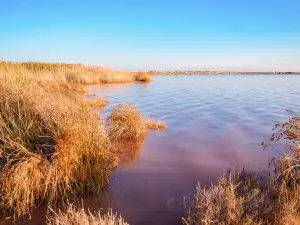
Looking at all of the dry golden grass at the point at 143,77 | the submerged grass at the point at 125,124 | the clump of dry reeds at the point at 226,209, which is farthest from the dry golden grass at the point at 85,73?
the clump of dry reeds at the point at 226,209

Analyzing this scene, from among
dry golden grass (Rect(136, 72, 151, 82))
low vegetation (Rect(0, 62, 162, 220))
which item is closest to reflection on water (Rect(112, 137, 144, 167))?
low vegetation (Rect(0, 62, 162, 220))

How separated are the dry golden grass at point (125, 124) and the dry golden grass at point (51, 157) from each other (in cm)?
336

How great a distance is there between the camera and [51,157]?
16.1ft

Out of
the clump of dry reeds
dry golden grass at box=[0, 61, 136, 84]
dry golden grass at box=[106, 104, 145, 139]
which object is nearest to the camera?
the clump of dry reeds

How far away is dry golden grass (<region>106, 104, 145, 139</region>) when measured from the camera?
31.3 ft

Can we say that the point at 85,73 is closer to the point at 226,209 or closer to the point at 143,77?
the point at 143,77

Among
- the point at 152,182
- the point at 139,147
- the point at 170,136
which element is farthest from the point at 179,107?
the point at 152,182

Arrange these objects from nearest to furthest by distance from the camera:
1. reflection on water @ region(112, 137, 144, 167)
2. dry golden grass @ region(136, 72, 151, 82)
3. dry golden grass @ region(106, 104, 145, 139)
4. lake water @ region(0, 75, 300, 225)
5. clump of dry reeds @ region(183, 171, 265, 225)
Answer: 1. clump of dry reeds @ region(183, 171, 265, 225)
2. lake water @ region(0, 75, 300, 225)
3. reflection on water @ region(112, 137, 144, 167)
4. dry golden grass @ region(106, 104, 145, 139)
5. dry golden grass @ region(136, 72, 151, 82)

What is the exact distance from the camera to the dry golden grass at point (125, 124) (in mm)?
9531

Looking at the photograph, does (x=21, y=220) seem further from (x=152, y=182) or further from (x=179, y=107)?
(x=179, y=107)

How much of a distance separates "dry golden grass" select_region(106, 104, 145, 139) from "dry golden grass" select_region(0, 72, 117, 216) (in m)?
3.36

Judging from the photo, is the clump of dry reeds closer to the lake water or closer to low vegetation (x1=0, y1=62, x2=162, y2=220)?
the lake water

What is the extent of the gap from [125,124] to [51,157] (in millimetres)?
4804

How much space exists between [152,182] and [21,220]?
2.75 m
